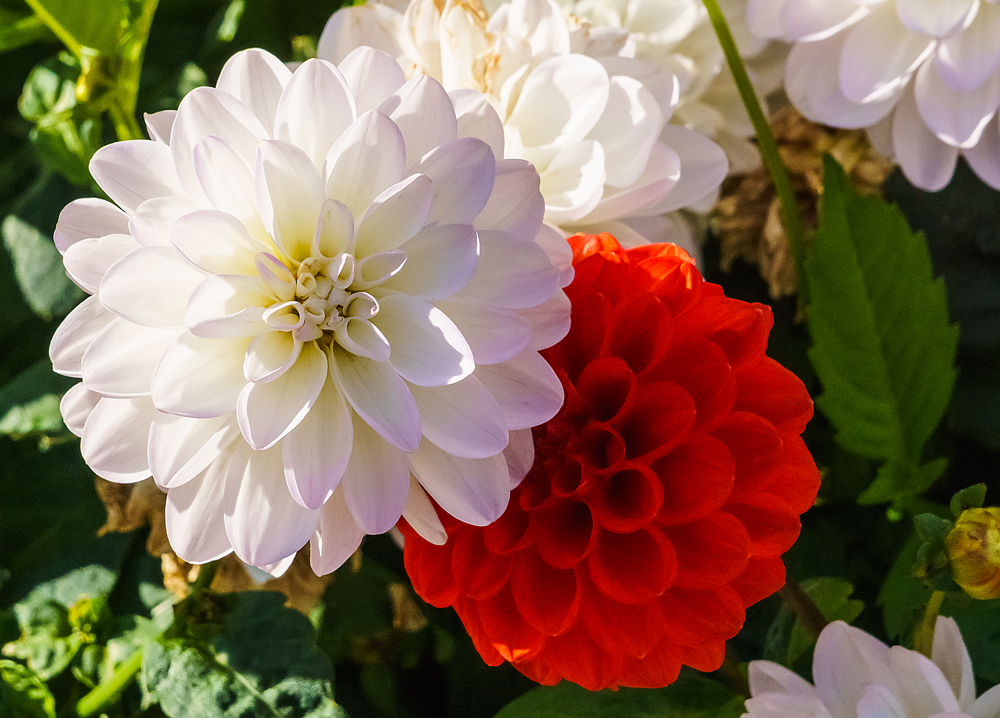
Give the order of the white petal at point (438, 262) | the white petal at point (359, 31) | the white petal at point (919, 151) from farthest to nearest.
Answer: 1. the white petal at point (919, 151)
2. the white petal at point (359, 31)
3. the white petal at point (438, 262)

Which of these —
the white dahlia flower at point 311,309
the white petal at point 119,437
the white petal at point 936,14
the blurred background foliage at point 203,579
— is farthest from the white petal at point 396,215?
the white petal at point 936,14

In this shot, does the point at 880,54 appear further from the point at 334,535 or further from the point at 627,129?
the point at 334,535

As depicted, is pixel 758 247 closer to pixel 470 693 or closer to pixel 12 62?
pixel 470 693

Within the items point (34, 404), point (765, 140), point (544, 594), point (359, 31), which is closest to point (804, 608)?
point (544, 594)

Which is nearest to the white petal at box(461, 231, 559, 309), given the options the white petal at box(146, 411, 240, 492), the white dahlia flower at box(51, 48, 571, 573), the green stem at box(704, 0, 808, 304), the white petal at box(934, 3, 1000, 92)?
the white dahlia flower at box(51, 48, 571, 573)

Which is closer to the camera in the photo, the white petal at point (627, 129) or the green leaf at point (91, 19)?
the white petal at point (627, 129)

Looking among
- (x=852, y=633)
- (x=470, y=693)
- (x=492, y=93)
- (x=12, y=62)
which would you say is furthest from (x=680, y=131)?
(x=12, y=62)

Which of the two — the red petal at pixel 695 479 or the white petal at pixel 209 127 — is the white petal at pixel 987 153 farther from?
the white petal at pixel 209 127

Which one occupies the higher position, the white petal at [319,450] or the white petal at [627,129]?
the white petal at [627,129]

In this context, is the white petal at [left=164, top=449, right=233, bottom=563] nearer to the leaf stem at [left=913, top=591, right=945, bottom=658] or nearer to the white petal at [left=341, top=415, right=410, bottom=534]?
the white petal at [left=341, top=415, right=410, bottom=534]
